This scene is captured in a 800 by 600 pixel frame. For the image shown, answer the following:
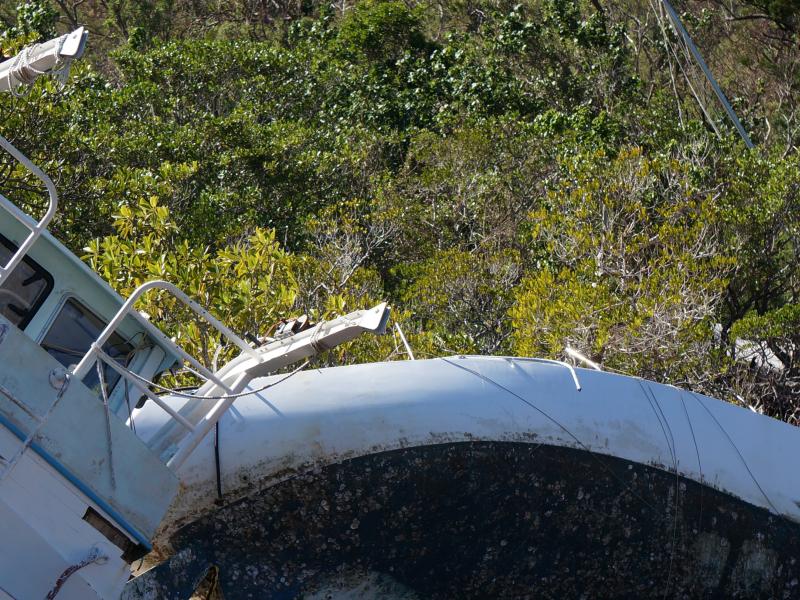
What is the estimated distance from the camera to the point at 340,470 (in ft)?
22.7

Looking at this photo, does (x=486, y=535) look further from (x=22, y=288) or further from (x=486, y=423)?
(x=22, y=288)

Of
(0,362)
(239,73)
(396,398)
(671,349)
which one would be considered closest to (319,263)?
(671,349)

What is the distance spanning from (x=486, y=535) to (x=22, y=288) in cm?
347

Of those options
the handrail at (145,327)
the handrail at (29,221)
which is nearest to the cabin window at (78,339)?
the handrail at (145,327)

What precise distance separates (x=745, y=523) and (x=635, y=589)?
3.24ft

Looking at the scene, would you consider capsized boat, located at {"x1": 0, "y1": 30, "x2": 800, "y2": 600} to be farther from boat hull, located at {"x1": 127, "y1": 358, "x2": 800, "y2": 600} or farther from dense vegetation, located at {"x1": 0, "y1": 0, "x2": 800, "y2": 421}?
dense vegetation, located at {"x1": 0, "y1": 0, "x2": 800, "y2": 421}

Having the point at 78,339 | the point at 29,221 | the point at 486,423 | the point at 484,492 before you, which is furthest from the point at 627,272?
the point at 29,221

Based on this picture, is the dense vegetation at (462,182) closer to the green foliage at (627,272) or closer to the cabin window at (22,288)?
the green foliage at (627,272)

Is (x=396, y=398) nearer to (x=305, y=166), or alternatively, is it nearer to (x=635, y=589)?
(x=635, y=589)

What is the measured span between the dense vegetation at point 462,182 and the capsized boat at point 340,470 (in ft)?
5.83

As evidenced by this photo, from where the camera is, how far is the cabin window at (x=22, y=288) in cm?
570

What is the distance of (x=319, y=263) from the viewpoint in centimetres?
1196

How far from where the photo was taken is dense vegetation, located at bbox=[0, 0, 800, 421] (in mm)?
10680

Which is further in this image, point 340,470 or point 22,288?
point 340,470
